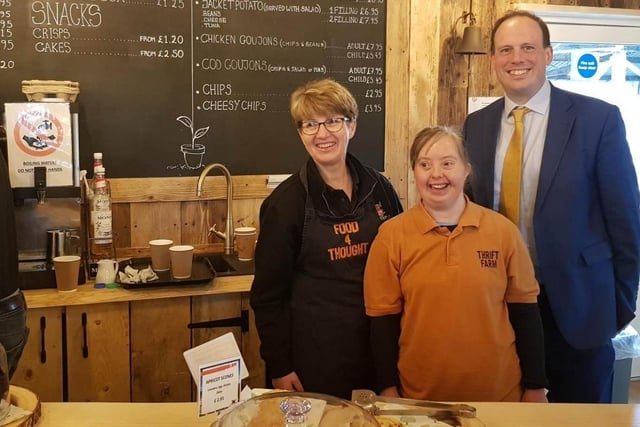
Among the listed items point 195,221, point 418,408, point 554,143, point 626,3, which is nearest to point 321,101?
point 554,143

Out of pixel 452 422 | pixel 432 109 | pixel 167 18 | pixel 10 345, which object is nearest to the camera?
pixel 452 422

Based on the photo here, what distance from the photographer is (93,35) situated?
2715 millimetres

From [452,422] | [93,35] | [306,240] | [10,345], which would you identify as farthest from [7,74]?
[452,422]

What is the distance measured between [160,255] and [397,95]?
143 cm

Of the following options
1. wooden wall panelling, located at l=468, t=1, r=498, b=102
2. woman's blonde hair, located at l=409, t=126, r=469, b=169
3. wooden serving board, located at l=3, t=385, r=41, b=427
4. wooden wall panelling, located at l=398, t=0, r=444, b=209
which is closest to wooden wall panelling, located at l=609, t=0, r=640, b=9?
wooden wall panelling, located at l=468, t=1, r=498, b=102

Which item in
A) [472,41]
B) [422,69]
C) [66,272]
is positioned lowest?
[66,272]

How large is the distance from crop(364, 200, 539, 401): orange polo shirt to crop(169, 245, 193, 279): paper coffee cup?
952mm

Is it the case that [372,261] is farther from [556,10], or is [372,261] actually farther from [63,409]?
[556,10]

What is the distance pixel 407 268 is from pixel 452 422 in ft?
1.72

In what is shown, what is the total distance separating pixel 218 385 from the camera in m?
1.19

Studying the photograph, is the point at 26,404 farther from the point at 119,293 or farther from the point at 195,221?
the point at 195,221

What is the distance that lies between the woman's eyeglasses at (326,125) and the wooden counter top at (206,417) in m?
0.83

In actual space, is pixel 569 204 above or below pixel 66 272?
above

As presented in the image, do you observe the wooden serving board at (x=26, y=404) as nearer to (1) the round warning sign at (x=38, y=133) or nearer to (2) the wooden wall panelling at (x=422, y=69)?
(1) the round warning sign at (x=38, y=133)
